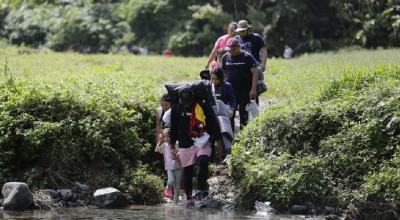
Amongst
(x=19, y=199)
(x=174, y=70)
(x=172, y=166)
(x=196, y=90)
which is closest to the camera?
(x=19, y=199)

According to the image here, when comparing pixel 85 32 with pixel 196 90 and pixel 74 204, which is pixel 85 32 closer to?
pixel 74 204

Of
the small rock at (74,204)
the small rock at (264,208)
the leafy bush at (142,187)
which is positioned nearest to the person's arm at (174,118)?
the leafy bush at (142,187)

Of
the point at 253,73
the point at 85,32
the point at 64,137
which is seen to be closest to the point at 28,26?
the point at 85,32

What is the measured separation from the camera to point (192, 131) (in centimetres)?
1254

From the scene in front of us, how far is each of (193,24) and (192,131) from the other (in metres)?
26.3

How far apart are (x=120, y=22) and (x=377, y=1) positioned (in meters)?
12.5

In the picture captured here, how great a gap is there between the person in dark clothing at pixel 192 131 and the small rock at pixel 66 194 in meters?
1.69

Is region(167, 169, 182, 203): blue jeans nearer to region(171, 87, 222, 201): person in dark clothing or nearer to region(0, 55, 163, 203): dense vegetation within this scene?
region(171, 87, 222, 201): person in dark clothing

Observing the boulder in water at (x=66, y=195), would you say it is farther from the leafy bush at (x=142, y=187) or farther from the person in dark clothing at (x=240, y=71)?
the person in dark clothing at (x=240, y=71)

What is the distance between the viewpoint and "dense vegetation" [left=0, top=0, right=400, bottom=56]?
3553 centimetres

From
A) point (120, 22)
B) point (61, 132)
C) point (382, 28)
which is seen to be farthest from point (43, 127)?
point (120, 22)

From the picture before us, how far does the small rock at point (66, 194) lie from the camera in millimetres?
12781

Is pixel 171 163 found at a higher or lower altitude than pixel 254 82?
lower

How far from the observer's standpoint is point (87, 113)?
13812 mm
